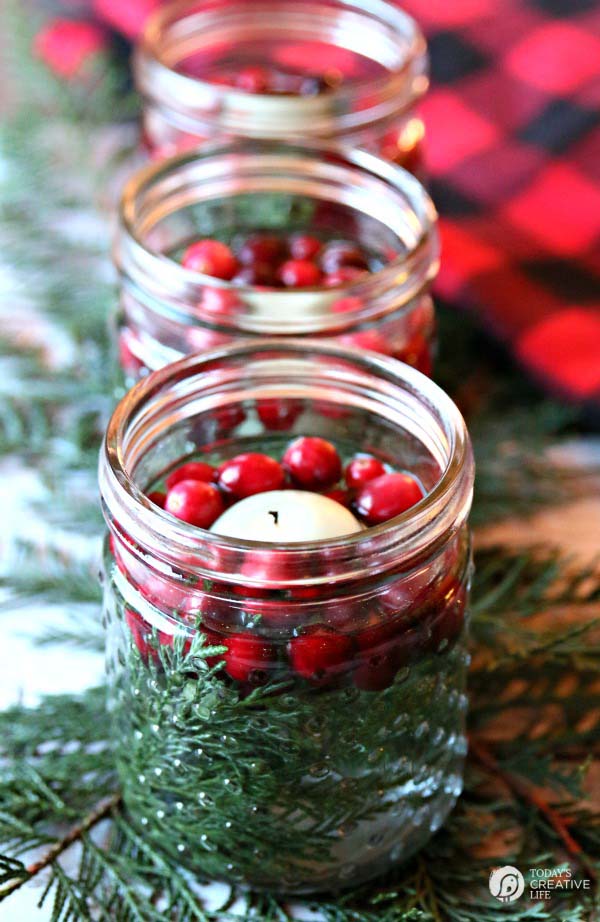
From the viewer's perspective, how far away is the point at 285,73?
948mm

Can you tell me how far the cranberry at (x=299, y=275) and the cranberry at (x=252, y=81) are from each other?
0.59 feet

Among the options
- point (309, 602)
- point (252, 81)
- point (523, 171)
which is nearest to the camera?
point (309, 602)

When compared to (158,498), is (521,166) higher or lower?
lower

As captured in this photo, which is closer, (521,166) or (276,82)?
(276,82)

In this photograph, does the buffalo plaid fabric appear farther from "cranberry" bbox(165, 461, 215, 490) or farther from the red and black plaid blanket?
"cranberry" bbox(165, 461, 215, 490)

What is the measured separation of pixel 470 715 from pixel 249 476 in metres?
0.19

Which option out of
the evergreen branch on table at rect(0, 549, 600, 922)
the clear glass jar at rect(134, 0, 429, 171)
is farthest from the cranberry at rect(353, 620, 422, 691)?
the clear glass jar at rect(134, 0, 429, 171)

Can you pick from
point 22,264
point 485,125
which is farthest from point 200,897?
point 485,125

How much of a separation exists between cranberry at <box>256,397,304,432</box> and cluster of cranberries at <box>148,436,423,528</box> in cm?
3

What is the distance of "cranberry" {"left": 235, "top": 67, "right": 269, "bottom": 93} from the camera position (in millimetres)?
872

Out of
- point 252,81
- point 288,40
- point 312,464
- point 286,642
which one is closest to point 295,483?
point 312,464

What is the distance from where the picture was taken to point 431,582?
0.53 m

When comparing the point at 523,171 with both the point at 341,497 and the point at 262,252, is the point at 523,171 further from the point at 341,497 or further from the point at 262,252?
the point at 341,497

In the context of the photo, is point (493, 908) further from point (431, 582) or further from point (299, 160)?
point (299, 160)
